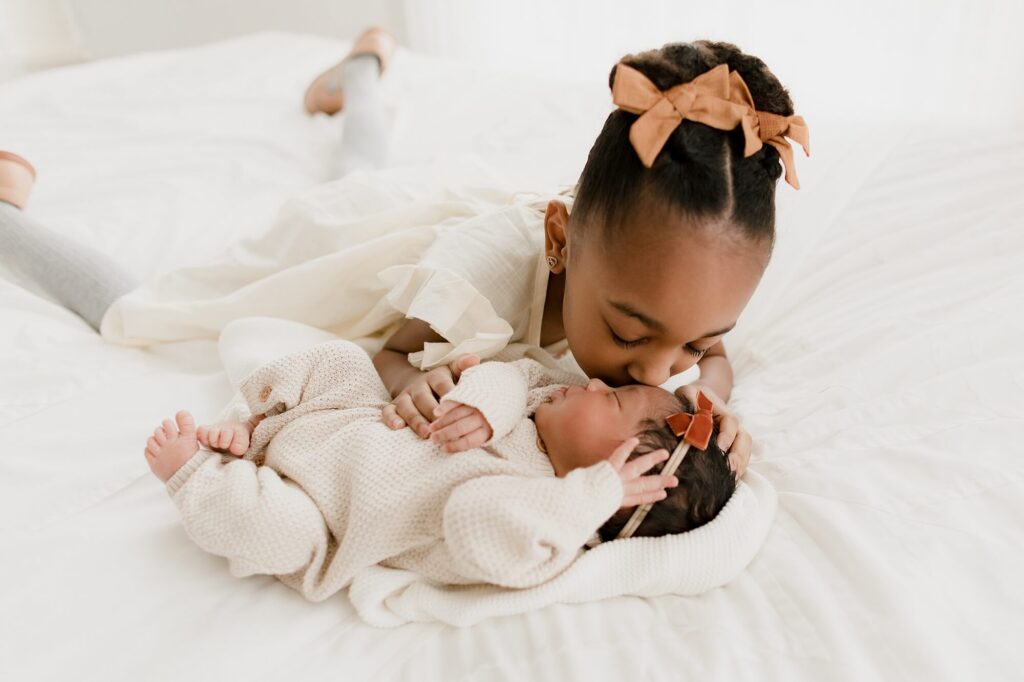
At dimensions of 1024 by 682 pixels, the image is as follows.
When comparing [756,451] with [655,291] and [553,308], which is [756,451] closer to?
[655,291]

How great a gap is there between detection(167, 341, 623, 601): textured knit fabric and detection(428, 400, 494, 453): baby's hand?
0.01m

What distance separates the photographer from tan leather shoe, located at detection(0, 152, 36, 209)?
139cm

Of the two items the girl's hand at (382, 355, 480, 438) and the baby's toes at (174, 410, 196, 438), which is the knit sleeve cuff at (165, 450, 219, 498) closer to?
the baby's toes at (174, 410, 196, 438)

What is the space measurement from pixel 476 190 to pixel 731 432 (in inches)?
26.5

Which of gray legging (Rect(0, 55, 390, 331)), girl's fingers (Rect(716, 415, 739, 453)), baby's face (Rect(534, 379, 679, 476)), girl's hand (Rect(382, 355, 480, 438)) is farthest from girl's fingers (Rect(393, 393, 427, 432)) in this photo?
gray legging (Rect(0, 55, 390, 331))

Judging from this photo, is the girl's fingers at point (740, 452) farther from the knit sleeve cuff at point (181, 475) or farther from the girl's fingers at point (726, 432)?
the knit sleeve cuff at point (181, 475)

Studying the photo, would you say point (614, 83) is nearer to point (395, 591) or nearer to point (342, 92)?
point (395, 591)

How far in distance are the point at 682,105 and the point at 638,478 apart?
397 millimetres

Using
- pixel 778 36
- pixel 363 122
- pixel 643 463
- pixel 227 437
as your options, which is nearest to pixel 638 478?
pixel 643 463

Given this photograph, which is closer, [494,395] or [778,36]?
[494,395]

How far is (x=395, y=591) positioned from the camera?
81cm

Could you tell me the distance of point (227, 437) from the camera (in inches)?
35.9

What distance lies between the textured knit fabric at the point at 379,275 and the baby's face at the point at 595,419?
16 centimetres

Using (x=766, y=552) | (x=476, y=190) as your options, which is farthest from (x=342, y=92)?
(x=766, y=552)
